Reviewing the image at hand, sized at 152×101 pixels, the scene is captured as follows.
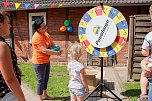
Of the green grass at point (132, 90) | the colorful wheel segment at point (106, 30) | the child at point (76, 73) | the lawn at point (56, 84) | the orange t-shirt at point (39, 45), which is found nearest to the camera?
the child at point (76, 73)

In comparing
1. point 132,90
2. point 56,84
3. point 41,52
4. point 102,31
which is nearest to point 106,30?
point 102,31

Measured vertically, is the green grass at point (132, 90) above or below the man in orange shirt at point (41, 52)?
below

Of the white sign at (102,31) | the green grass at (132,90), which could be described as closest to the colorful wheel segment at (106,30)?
the white sign at (102,31)

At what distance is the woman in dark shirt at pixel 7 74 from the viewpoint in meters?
2.41

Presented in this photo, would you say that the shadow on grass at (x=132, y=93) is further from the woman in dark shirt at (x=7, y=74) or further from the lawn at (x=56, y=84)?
the woman in dark shirt at (x=7, y=74)

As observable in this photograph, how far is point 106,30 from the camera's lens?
202 inches

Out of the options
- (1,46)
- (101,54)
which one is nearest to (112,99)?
(101,54)

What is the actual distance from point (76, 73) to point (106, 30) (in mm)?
1508

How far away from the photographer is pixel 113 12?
513 cm

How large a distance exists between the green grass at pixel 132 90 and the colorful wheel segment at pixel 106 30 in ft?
4.33

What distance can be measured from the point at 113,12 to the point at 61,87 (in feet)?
8.69

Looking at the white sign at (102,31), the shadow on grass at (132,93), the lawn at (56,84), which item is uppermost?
the white sign at (102,31)

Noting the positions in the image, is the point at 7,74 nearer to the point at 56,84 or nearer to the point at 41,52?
the point at 41,52

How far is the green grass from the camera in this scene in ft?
19.1
